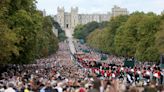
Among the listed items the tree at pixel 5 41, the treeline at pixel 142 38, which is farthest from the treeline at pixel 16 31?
the treeline at pixel 142 38

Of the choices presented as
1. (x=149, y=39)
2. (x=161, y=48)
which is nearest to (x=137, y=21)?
(x=149, y=39)

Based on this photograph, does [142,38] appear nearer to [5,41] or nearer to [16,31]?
[16,31]

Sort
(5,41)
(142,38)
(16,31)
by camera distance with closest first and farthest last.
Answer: (5,41) → (16,31) → (142,38)

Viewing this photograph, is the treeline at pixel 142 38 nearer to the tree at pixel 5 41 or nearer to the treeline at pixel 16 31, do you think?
the treeline at pixel 16 31

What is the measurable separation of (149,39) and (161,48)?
18.2 meters

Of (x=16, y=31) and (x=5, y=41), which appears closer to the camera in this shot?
(x=5, y=41)

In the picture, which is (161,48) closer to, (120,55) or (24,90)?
(120,55)

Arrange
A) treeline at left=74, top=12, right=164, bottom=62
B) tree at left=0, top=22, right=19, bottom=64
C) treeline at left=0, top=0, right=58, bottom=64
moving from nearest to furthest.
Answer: tree at left=0, top=22, right=19, bottom=64, treeline at left=0, top=0, right=58, bottom=64, treeline at left=74, top=12, right=164, bottom=62

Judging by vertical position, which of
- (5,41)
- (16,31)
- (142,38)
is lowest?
(142,38)

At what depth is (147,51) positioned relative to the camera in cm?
9200

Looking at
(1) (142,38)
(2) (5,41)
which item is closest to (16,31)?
(2) (5,41)

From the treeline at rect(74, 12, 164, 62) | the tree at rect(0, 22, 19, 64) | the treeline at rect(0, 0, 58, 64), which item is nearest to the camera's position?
the tree at rect(0, 22, 19, 64)

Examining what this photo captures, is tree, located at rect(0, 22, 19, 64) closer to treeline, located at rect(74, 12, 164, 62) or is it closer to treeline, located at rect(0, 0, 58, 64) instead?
treeline, located at rect(0, 0, 58, 64)

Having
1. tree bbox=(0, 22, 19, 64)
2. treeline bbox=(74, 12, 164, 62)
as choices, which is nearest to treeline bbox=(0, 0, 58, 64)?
tree bbox=(0, 22, 19, 64)
